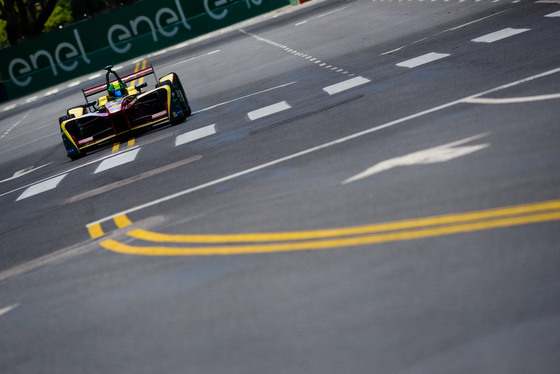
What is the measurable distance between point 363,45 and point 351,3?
2013cm

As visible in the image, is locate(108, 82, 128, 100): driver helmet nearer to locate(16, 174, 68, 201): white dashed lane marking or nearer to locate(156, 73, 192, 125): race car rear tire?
locate(156, 73, 192, 125): race car rear tire

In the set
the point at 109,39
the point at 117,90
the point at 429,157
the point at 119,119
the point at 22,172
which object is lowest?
the point at 109,39

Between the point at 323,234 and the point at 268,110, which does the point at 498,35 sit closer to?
the point at 268,110

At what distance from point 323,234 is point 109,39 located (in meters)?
45.0

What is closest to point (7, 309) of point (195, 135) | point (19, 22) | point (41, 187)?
point (41, 187)

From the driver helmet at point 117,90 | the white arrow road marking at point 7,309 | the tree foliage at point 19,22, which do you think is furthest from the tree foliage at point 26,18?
the white arrow road marking at point 7,309

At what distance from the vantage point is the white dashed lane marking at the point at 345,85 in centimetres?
1796

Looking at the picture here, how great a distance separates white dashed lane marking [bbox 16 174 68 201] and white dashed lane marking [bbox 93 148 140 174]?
2.71ft

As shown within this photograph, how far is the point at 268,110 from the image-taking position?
18.3 meters

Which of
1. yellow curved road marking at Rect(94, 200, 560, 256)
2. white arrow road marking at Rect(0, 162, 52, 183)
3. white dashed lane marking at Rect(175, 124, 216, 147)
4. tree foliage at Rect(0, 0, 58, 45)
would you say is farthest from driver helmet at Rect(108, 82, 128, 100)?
tree foliage at Rect(0, 0, 58, 45)

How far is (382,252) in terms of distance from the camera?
7730 mm

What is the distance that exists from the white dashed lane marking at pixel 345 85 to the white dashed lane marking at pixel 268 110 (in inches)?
36.3

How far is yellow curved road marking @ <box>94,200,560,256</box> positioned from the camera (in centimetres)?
761

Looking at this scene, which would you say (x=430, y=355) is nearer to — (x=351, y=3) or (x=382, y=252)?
(x=382, y=252)
